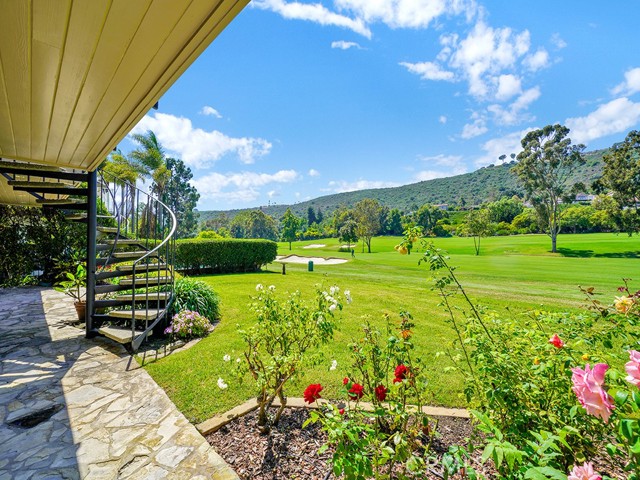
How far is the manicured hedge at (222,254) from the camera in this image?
36.1 feet

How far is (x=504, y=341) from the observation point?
1.88 m

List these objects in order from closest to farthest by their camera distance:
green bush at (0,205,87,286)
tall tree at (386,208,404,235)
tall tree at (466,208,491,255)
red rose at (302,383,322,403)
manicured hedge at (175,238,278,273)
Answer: red rose at (302,383,322,403) → green bush at (0,205,87,286) → manicured hedge at (175,238,278,273) → tall tree at (466,208,491,255) → tall tree at (386,208,404,235)

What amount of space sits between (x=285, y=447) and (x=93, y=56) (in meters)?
2.83

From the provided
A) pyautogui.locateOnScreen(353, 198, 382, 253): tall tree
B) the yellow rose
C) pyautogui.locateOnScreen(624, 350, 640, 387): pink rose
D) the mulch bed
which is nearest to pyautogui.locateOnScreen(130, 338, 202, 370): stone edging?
the mulch bed

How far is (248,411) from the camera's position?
2.34 metres

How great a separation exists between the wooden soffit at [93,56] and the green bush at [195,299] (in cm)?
280

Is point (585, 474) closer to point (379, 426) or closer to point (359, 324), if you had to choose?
point (379, 426)

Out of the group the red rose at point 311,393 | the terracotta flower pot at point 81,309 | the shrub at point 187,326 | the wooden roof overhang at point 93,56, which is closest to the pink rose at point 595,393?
the red rose at point 311,393

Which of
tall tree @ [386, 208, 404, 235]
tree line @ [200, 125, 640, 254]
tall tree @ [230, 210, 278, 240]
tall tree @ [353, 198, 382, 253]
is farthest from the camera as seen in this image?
tall tree @ [230, 210, 278, 240]

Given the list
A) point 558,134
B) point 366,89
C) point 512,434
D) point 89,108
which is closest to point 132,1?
point 89,108

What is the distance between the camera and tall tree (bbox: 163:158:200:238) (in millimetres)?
34250

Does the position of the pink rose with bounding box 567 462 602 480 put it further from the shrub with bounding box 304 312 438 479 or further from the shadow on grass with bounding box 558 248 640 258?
the shadow on grass with bounding box 558 248 640 258

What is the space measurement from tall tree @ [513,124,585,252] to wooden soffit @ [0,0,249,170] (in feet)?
94.0

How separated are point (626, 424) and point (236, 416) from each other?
234 cm
